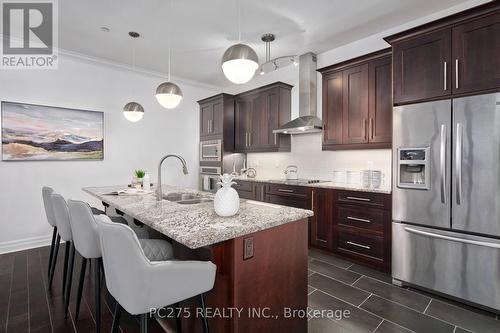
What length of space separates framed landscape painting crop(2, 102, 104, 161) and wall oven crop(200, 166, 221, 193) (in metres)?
1.94

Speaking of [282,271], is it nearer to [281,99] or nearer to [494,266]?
[494,266]

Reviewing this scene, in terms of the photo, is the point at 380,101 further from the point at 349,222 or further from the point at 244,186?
the point at 244,186

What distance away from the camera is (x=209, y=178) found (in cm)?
522

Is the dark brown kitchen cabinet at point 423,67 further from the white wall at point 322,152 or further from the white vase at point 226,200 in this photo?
the white vase at point 226,200

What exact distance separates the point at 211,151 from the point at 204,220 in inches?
148

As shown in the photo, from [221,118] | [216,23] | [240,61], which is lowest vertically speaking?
[240,61]

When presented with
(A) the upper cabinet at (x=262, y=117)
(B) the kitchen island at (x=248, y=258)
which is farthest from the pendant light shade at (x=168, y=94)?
(A) the upper cabinet at (x=262, y=117)

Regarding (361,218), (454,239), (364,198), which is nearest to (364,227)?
(361,218)

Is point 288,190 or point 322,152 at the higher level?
point 322,152

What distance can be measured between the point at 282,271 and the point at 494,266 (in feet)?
5.97

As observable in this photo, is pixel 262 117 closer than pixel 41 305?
No

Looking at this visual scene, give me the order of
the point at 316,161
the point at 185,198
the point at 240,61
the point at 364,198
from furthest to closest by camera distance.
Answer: the point at 316,161, the point at 364,198, the point at 185,198, the point at 240,61

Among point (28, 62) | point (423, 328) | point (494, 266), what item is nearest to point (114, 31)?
point (28, 62)

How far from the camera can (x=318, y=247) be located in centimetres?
344
